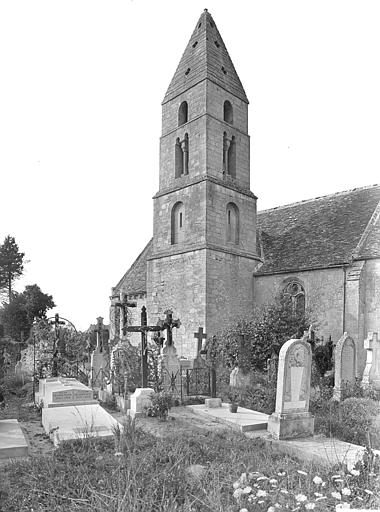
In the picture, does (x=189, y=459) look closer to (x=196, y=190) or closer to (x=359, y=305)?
(x=359, y=305)

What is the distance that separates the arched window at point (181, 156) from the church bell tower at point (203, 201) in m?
0.05

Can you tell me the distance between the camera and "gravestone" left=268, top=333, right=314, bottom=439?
776 cm

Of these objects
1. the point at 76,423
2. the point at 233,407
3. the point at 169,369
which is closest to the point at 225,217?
the point at 169,369

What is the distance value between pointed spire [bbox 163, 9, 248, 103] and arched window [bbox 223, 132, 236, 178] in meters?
2.53

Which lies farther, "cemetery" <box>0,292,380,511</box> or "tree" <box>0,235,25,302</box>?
"tree" <box>0,235,25,302</box>

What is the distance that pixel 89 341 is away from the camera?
1872 cm

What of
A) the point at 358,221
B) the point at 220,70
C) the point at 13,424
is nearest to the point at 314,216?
the point at 358,221

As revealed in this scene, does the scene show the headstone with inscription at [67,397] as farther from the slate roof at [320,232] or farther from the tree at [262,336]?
the slate roof at [320,232]

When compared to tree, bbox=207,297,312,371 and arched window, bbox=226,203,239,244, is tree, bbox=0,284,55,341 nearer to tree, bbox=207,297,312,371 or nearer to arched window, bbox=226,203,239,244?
arched window, bbox=226,203,239,244

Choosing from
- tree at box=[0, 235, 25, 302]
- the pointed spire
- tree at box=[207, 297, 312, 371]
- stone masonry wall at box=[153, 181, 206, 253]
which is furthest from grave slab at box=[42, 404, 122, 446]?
tree at box=[0, 235, 25, 302]

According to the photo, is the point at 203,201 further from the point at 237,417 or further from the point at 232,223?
the point at 237,417

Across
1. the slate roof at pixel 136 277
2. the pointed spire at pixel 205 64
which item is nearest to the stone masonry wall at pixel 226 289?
the slate roof at pixel 136 277

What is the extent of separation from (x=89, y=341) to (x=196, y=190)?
27.0ft

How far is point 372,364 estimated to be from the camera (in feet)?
45.0
